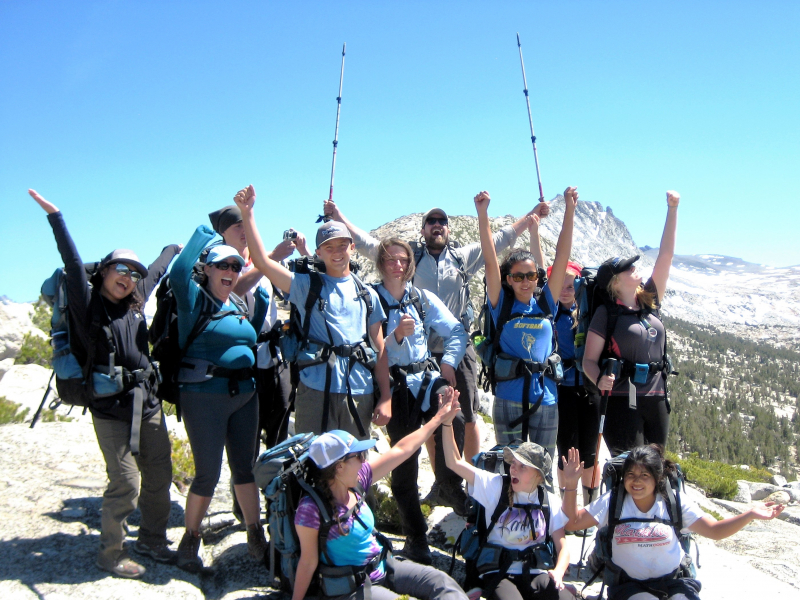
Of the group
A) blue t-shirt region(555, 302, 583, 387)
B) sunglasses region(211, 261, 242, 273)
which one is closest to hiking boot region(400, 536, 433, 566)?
blue t-shirt region(555, 302, 583, 387)

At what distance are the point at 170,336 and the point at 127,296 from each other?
485 mm

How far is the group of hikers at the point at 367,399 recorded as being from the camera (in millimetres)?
4402

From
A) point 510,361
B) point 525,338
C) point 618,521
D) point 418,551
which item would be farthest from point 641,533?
point 418,551

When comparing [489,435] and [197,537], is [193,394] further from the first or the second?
[489,435]

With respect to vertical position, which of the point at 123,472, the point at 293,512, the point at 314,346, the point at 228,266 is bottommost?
the point at 293,512

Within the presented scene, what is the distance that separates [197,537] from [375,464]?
1876 mm

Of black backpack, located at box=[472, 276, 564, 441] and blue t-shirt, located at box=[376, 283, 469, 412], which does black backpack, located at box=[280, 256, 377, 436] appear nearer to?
blue t-shirt, located at box=[376, 283, 469, 412]

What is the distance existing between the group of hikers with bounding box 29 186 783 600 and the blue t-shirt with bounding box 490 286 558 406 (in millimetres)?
17

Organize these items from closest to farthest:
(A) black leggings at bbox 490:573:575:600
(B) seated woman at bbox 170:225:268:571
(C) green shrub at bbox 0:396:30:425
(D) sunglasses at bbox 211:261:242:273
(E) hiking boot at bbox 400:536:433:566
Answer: (A) black leggings at bbox 490:573:575:600
(B) seated woman at bbox 170:225:268:571
(D) sunglasses at bbox 211:261:242:273
(E) hiking boot at bbox 400:536:433:566
(C) green shrub at bbox 0:396:30:425

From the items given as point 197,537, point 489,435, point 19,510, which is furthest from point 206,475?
point 489,435

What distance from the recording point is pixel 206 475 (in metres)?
4.84

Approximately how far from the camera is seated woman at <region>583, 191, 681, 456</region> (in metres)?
5.64

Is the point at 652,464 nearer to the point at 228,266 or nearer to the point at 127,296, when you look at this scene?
the point at 228,266

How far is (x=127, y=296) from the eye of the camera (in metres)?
4.86
